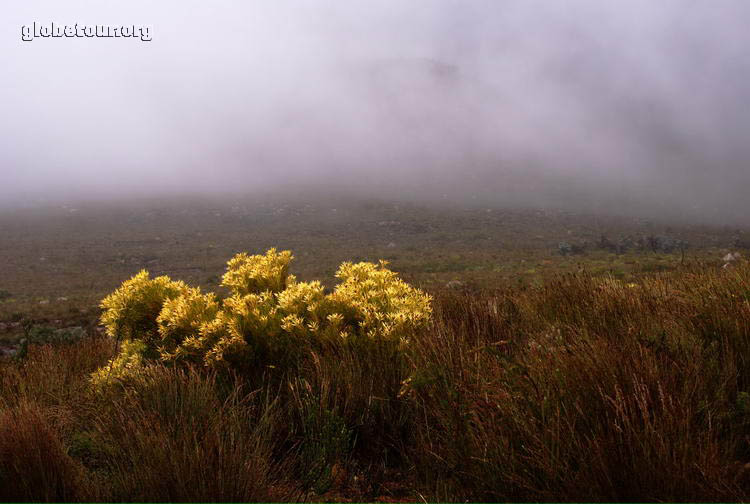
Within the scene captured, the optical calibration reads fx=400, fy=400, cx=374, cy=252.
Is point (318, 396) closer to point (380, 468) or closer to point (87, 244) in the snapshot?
point (380, 468)

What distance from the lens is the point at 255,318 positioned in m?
3.43

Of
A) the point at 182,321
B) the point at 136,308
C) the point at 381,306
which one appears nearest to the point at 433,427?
the point at 381,306

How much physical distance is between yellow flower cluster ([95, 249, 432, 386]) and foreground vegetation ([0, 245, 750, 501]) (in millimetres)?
131

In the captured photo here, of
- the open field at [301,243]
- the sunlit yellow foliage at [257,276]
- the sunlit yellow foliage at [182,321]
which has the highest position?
the sunlit yellow foliage at [257,276]

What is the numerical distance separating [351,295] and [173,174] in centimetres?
16443

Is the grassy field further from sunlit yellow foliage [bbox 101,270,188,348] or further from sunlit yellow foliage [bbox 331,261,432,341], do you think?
sunlit yellow foliage [bbox 101,270,188,348]

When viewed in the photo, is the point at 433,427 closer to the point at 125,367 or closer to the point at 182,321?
the point at 182,321

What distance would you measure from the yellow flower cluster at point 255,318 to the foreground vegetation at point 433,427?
13 cm

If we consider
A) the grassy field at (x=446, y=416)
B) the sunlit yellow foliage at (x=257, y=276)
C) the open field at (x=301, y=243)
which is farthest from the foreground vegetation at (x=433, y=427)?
the open field at (x=301, y=243)

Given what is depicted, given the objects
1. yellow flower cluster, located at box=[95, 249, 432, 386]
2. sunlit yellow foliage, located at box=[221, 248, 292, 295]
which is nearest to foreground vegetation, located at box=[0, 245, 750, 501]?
yellow flower cluster, located at box=[95, 249, 432, 386]

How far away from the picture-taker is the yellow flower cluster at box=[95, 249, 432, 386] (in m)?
3.39

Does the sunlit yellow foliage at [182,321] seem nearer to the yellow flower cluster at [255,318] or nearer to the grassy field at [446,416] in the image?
the yellow flower cluster at [255,318]

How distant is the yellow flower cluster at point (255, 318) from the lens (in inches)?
133

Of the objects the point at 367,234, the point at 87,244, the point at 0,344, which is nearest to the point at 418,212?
the point at 367,234
